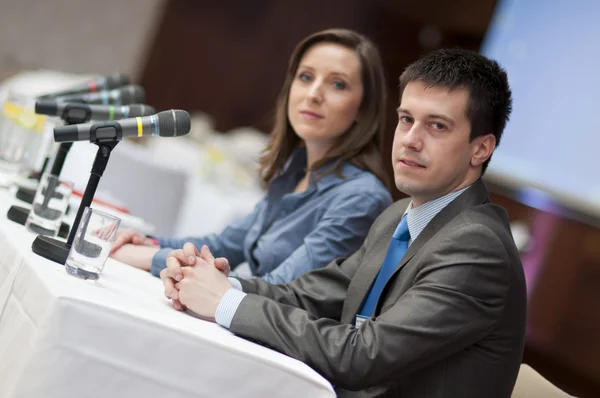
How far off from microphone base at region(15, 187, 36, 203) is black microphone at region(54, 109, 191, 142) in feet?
2.15

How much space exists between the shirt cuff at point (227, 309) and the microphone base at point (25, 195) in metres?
0.90

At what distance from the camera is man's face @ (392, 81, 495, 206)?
Answer: 158 centimetres

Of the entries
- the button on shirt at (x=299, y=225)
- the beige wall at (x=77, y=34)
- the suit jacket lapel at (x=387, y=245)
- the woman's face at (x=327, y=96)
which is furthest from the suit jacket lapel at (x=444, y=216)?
the beige wall at (x=77, y=34)

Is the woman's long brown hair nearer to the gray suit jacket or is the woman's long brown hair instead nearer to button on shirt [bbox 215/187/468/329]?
button on shirt [bbox 215/187/468/329]

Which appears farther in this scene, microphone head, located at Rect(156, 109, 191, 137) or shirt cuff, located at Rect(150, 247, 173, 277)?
shirt cuff, located at Rect(150, 247, 173, 277)

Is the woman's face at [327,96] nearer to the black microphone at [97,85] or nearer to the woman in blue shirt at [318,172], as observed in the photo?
the woman in blue shirt at [318,172]

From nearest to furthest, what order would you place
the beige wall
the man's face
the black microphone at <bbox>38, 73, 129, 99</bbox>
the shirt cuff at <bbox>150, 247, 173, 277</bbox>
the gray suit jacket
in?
the gray suit jacket → the man's face → the shirt cuff at <bbox>150, 247, 173, 277</bbox> → the black microphone at <bbox>38, 73, 129, 99</bbox> → the beige wall

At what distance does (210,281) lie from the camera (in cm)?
156

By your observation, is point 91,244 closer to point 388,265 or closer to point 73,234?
point 73,234

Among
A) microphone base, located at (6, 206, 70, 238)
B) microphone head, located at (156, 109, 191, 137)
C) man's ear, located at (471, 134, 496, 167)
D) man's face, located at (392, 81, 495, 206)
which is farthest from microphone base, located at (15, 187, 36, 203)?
man's ear, located at (471, 134, 496, 167)

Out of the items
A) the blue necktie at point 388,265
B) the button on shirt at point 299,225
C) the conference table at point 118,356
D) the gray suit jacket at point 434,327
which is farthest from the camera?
the button on shirt at point 299,225

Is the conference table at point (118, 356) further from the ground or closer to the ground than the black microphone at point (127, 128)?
closer to the ground

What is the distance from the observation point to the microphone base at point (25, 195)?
2.14 meters

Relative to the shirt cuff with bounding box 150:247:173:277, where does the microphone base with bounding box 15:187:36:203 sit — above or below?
below
